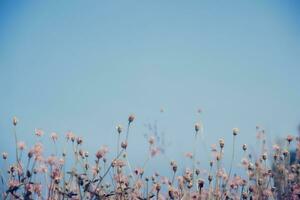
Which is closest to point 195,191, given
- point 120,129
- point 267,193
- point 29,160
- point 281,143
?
point 267,193

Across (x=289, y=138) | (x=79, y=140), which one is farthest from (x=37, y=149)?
(x=289, y=138)

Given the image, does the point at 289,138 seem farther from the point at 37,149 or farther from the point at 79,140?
the point at 37,149

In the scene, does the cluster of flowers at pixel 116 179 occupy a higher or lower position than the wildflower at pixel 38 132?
lower

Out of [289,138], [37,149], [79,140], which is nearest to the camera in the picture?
[37,149]

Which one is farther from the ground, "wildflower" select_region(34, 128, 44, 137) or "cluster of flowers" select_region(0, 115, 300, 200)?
"wildflower" select_region(34, 128, 44, 137)

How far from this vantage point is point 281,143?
5.56 meters

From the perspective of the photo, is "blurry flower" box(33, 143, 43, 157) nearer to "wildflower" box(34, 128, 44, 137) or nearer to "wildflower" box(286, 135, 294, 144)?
"wildflower" box(34, 128, 44, 137)

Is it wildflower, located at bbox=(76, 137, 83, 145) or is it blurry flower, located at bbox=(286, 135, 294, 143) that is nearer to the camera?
wildflower, located at bbox=(76, 137, 83, 145)

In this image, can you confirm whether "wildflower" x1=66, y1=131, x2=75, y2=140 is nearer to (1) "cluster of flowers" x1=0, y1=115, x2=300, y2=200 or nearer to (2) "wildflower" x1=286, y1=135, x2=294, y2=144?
(1) "cluster of flowers" x1=0, y1=115, x2=300, y2=200

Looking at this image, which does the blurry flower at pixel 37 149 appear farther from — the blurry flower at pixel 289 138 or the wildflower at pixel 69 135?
the blurry flower at pixel 289 138

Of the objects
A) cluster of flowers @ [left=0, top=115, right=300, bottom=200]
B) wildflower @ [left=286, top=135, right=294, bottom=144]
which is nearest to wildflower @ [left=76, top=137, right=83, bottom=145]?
cluster of flowers @ [left=0, top=115, right=300, bottom=200]

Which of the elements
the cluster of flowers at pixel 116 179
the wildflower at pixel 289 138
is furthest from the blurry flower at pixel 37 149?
the wildflower at pixel 289 138

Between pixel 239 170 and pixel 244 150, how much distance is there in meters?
1.23

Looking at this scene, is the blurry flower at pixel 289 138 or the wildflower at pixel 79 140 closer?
the wildflower at pixel 79 140
